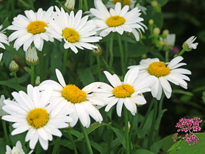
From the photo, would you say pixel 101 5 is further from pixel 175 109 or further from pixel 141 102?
pixel 175 109

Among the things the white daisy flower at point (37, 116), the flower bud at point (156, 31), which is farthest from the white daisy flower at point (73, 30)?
the flower bud at point (156, 31)

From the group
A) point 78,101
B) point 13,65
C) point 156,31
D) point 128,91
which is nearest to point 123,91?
point 128,91

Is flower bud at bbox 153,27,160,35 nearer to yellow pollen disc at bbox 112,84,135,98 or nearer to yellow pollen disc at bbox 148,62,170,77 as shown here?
yellow pollen disc at bbox 148,62,170,77

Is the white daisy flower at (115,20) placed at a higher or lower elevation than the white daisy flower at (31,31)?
lower

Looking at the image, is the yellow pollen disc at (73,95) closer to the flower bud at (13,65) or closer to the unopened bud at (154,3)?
the flower bud at (13,65)

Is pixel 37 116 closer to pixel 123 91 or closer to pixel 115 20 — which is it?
pixel 123 91

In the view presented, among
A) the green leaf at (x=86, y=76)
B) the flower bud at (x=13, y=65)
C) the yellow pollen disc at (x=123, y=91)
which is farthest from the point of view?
the green leaf at (x=86, y=76)

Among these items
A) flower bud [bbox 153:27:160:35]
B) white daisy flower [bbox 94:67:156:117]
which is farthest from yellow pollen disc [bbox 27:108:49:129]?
flower bud [bbox 153:27:160:35]
